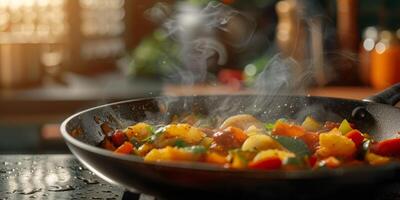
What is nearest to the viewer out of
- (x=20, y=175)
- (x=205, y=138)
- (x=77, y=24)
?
(x=205, y=138)

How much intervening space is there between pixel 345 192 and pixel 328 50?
171 inches

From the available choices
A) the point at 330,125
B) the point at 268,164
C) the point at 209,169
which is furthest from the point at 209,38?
the point at 209,169

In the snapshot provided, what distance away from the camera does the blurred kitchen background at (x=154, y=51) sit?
500cm

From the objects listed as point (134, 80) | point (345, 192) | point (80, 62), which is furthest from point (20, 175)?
point (80, 62)

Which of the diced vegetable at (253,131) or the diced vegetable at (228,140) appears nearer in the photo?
the diced vegetable at (228,140)

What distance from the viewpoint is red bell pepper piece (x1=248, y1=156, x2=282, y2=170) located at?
58.0 inches

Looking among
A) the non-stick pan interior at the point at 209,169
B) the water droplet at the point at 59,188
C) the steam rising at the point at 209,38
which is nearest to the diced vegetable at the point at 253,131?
the non-stick pan interior at the point at 209,169

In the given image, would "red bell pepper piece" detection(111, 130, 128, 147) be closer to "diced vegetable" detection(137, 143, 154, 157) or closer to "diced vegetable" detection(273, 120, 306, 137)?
"diced vegetable" detection(137, 143, 154, 157)

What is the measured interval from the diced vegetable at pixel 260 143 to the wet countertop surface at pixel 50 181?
32cm

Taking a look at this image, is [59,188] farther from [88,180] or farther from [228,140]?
[228,140]

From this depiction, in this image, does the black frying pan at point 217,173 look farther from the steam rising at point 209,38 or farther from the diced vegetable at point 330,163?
the steam rising at point 209,38

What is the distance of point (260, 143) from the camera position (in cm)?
170

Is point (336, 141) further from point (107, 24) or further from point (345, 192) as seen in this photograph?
point (107, 24)

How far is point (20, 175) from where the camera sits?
82.0 inches
